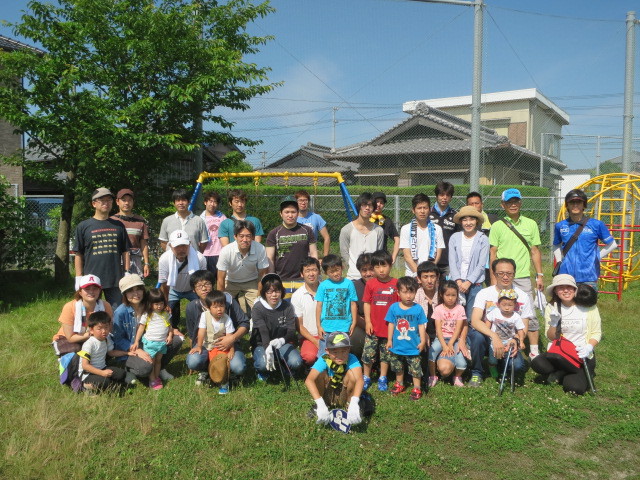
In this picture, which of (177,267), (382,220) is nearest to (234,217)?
(177,267)

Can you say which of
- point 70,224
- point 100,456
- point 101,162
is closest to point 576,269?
point 100,456

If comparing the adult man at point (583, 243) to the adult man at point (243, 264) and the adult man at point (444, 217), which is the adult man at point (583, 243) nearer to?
the adult man at point (444, 217)

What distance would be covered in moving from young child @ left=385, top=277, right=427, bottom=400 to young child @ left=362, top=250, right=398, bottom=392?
11cm

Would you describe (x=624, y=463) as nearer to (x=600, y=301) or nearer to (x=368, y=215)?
(x=368, y=215)

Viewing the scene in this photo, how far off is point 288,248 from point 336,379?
1882 mm

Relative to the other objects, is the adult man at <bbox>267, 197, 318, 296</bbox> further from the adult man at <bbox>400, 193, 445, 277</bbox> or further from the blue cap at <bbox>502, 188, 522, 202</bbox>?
the blue cap at <bbox>502, 188, 522, 202</bbox>

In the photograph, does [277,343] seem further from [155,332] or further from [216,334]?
[155,332]

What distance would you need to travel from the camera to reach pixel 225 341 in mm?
4398

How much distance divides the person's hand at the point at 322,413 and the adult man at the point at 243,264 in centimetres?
172

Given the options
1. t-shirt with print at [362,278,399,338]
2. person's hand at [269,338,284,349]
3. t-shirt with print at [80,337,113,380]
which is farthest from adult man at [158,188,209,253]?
t-shirt with print at [362,278,399,338]

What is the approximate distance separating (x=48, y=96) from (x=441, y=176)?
10036 mm

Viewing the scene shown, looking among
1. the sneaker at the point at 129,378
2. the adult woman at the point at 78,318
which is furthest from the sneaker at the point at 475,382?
the adult woman at the point at 78,318

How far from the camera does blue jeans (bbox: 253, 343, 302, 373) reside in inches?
173

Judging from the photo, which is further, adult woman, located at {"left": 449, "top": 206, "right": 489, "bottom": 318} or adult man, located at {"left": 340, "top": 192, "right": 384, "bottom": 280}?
adult man, located at {"left": 340, "top": 192, "right": 384, "bottom": 280}
